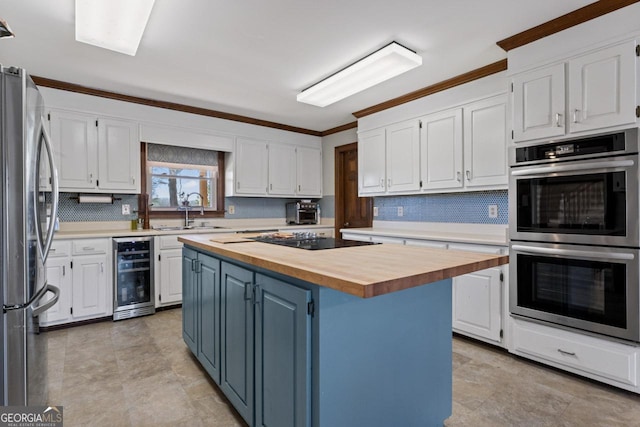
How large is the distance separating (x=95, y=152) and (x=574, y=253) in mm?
4547

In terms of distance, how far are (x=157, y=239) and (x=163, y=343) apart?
1265 mm

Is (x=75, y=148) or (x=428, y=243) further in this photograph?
(x=75, y=148)

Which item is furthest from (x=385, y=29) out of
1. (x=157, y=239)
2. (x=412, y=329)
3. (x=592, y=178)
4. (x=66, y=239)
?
(x=66, y=239)

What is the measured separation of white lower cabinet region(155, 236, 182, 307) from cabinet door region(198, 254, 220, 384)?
162 cm

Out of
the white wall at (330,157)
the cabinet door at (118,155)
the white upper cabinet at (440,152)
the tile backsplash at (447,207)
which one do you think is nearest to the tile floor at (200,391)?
the tile backsplash at (447,207)

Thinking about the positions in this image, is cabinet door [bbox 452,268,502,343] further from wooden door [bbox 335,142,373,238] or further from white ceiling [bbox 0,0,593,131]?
wooden door [bbox 335,142,373,238]

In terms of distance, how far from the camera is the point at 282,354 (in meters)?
1.39

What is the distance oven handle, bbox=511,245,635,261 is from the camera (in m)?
2.05

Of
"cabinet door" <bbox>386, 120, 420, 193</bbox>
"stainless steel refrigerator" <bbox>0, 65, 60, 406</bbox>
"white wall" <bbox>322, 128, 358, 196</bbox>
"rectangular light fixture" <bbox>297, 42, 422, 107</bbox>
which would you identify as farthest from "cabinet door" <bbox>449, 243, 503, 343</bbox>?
"stainless steel refrigerator" <bbox>0, 65, 60, 406</bbox>

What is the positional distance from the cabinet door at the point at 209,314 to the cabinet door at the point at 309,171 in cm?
312

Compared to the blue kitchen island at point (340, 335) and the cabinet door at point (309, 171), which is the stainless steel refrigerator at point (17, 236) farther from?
the cabinet door at point (309, 171)

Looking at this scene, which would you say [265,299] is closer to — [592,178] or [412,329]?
[412,329]

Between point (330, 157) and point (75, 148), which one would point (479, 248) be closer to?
point (330, 157)

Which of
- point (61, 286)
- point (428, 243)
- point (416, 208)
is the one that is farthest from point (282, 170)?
point (61, 286)
